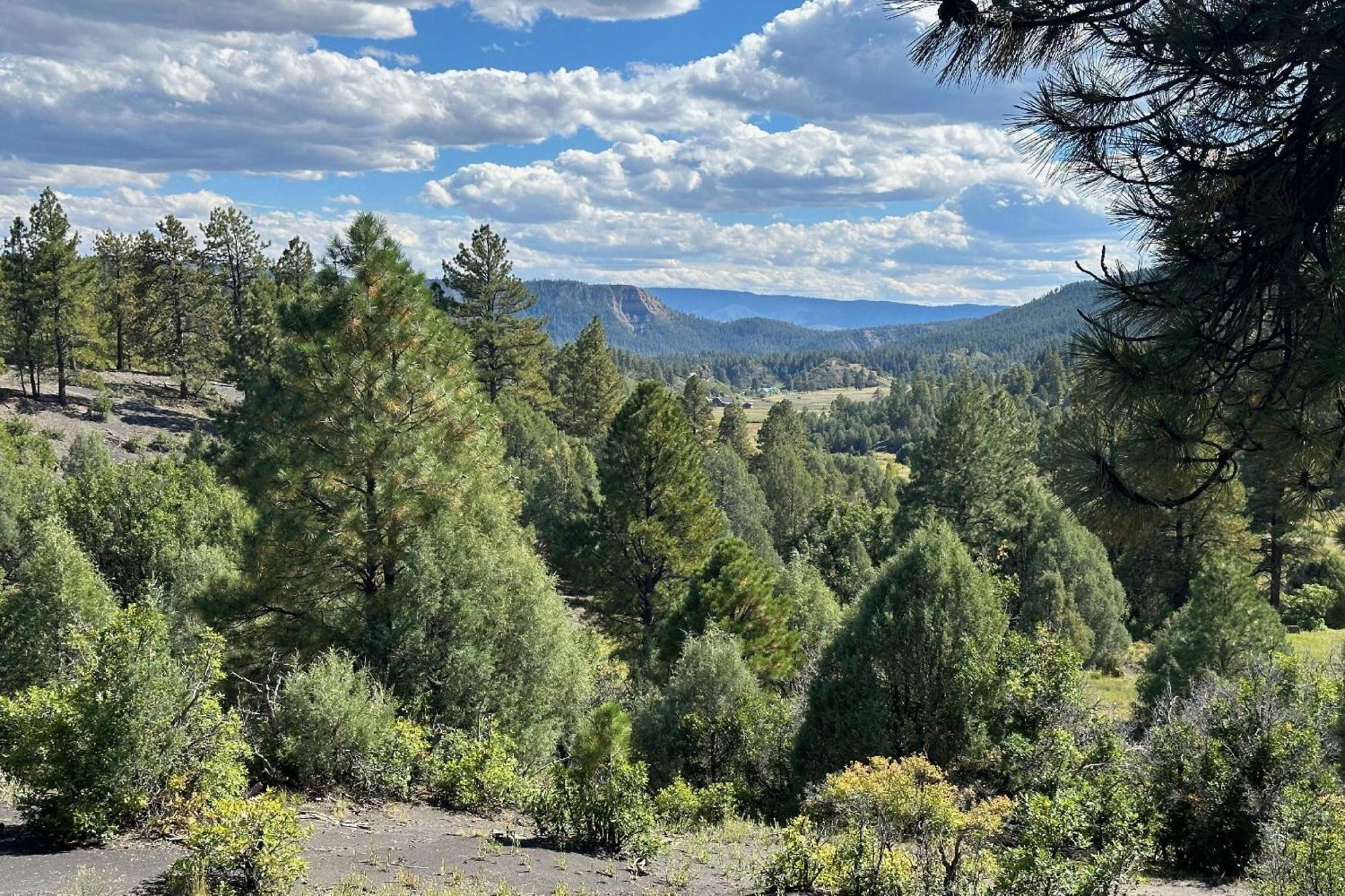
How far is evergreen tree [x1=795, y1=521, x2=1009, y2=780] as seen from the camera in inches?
526

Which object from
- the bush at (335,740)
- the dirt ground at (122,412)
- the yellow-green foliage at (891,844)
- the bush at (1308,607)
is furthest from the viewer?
the dirt ground at (122,412)

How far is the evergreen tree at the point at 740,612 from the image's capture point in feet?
71.6

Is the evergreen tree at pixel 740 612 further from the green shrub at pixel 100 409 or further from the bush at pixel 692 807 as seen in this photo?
the green shrub at pixel 100 409

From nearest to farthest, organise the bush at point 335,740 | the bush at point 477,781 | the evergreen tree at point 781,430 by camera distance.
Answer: the bush at point 335,740, the bush at point 477,781, the evergreen tree at point 781,430

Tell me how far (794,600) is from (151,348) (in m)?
50.7

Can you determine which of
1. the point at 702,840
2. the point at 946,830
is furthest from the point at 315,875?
the point at 946,830

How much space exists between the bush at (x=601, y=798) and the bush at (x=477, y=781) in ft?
3.98

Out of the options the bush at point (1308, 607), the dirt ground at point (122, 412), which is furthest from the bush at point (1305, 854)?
the dirt ground at point (122, 412)

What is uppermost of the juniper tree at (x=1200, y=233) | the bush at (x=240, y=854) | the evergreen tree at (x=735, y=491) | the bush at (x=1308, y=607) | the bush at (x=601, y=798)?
the juniper tree at (x=1200, y=233)

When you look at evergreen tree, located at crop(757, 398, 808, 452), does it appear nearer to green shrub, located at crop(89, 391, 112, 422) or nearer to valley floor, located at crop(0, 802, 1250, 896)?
green shrub, located at crop(89, 391, 112, 422)

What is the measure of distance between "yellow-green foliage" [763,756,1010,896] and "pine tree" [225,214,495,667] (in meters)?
8.09

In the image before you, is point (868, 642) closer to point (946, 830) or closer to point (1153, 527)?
point (946, 830)

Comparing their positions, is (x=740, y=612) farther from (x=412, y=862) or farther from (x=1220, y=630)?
(x=412, y=862)

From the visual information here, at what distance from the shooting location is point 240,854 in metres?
6.43
